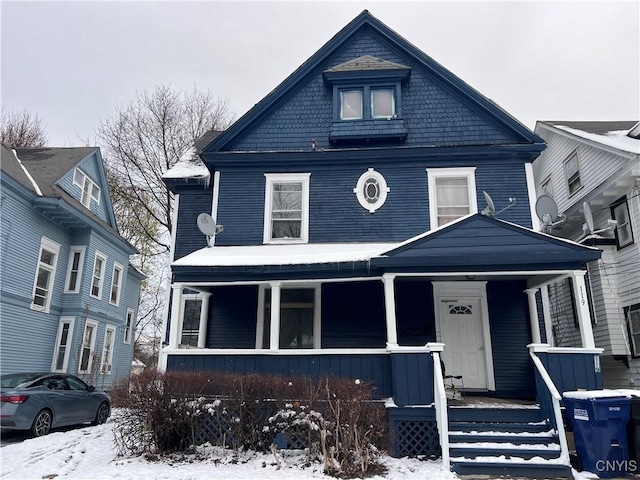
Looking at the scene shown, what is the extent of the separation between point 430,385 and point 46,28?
14.6 m

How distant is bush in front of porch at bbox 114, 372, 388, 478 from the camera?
6.56 meters

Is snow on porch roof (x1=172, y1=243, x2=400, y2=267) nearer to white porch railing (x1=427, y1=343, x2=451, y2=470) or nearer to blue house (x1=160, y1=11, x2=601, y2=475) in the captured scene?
blue house (x1=160, y1=11, x2=601, y2=475)

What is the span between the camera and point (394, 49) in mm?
11789

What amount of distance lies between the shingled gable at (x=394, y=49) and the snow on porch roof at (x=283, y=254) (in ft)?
9.46

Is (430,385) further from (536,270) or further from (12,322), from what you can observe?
(12,322)

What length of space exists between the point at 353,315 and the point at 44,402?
6.57m

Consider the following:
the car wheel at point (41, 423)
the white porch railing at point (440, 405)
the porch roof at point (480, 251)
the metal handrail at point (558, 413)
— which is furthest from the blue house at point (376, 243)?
the car wheel at point (41, 423)

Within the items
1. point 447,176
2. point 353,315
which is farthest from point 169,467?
point 447,176

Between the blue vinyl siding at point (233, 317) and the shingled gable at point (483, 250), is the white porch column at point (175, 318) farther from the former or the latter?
the shingled gable at point (483, 250)

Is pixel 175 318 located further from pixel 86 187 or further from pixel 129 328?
pixel 129 328

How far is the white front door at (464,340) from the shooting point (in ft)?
30.8

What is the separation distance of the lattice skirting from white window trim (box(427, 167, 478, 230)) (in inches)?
184

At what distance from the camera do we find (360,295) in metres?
9.98

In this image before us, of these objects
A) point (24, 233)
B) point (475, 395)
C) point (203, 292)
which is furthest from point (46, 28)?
point (475, 395)
